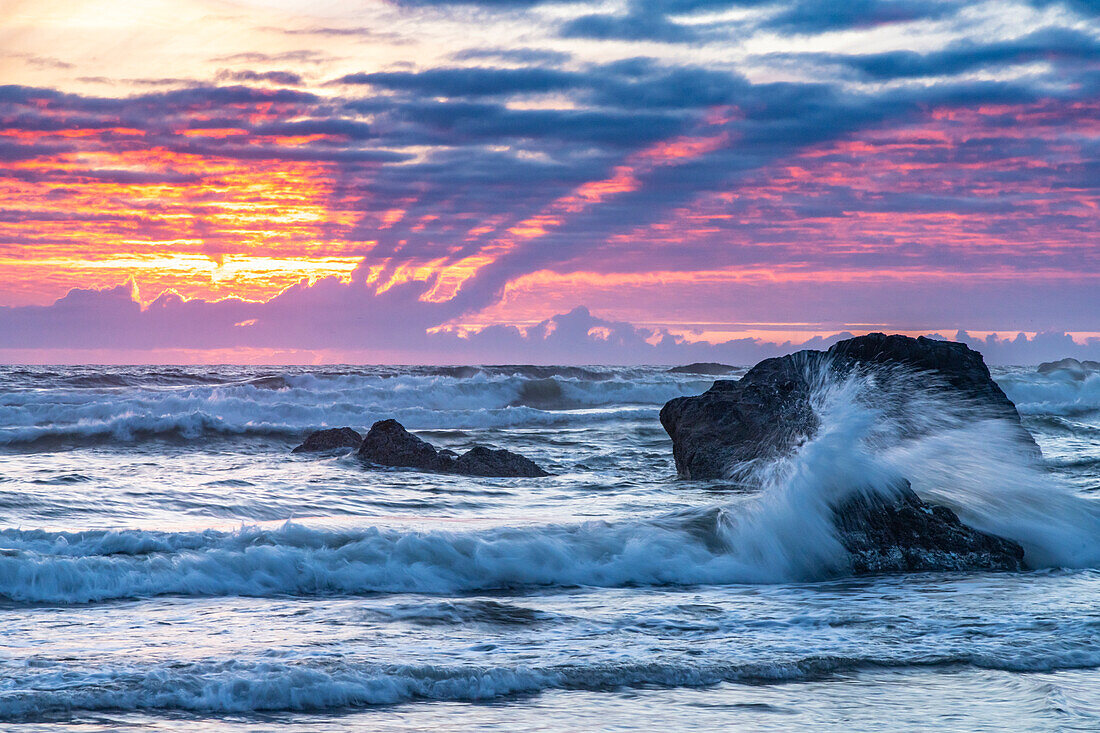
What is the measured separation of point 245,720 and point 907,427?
8.77 m

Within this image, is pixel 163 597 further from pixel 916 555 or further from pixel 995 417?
pixel 995 417

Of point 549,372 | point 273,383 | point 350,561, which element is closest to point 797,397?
point 350,561

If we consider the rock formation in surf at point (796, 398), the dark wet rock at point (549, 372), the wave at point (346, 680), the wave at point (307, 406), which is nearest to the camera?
the wave at point (346, 680)

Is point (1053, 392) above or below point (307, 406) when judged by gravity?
above

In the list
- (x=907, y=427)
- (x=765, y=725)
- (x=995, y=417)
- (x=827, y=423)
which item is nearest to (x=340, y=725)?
(x=765, y=725)

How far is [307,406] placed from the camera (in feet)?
86.1

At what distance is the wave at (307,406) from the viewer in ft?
65.5

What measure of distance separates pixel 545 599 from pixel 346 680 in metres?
2.38

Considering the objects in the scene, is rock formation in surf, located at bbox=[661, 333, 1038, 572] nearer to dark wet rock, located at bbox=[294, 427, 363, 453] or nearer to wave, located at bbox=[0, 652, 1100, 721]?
wave, located at bbox=[0, 652, 1100, 721]

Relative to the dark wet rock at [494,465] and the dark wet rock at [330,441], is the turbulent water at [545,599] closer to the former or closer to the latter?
the dark wet rock at [494,465]

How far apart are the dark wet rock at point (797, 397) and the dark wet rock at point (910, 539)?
145 inches

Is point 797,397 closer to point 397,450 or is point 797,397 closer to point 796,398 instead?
point 796,398

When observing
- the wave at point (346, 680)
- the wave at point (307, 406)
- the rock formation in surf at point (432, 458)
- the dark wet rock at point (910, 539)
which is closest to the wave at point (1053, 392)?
the wave at point (307, 406)

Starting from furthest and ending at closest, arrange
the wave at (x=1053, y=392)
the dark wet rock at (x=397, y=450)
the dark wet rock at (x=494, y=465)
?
the wave at (x=1053, y=392) → the dark wet rock at (x=397, y=450) → the dark wet rock at (x=494, y=465)
